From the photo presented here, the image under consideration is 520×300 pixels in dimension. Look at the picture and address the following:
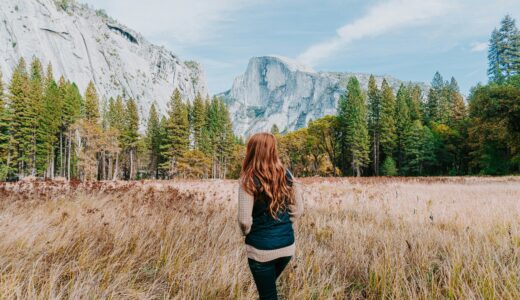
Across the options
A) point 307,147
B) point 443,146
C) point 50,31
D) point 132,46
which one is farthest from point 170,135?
point 132,46

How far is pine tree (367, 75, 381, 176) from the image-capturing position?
5084 cm

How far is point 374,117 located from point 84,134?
160 feet

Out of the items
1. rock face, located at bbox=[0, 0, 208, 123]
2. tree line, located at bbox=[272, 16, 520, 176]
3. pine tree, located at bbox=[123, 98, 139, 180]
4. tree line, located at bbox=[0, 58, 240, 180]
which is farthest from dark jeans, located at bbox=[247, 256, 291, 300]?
rock face, located at bbox=[0, 0, 208, 123]

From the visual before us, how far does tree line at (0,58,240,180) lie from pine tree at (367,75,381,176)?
1109 inches

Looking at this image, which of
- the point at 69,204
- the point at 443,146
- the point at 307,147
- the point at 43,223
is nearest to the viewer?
the point at 43,223

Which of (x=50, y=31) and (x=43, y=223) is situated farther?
(x=50, y=31)

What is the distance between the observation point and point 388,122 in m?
48.6

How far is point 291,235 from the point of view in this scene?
2.44m

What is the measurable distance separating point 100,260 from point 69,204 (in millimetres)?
3193

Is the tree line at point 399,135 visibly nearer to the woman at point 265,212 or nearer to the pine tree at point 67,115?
the pine tree at point 67,115

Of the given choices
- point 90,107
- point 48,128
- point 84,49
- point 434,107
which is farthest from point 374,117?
point 84,49

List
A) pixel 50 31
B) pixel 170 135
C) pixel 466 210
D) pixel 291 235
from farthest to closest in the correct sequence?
pixel 50 31 < pixel 170 135 < pixel 466 210 < pixel 291 235

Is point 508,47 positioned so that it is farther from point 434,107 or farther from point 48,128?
point 48,128

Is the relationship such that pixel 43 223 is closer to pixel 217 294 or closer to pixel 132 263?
pixel 132 263
